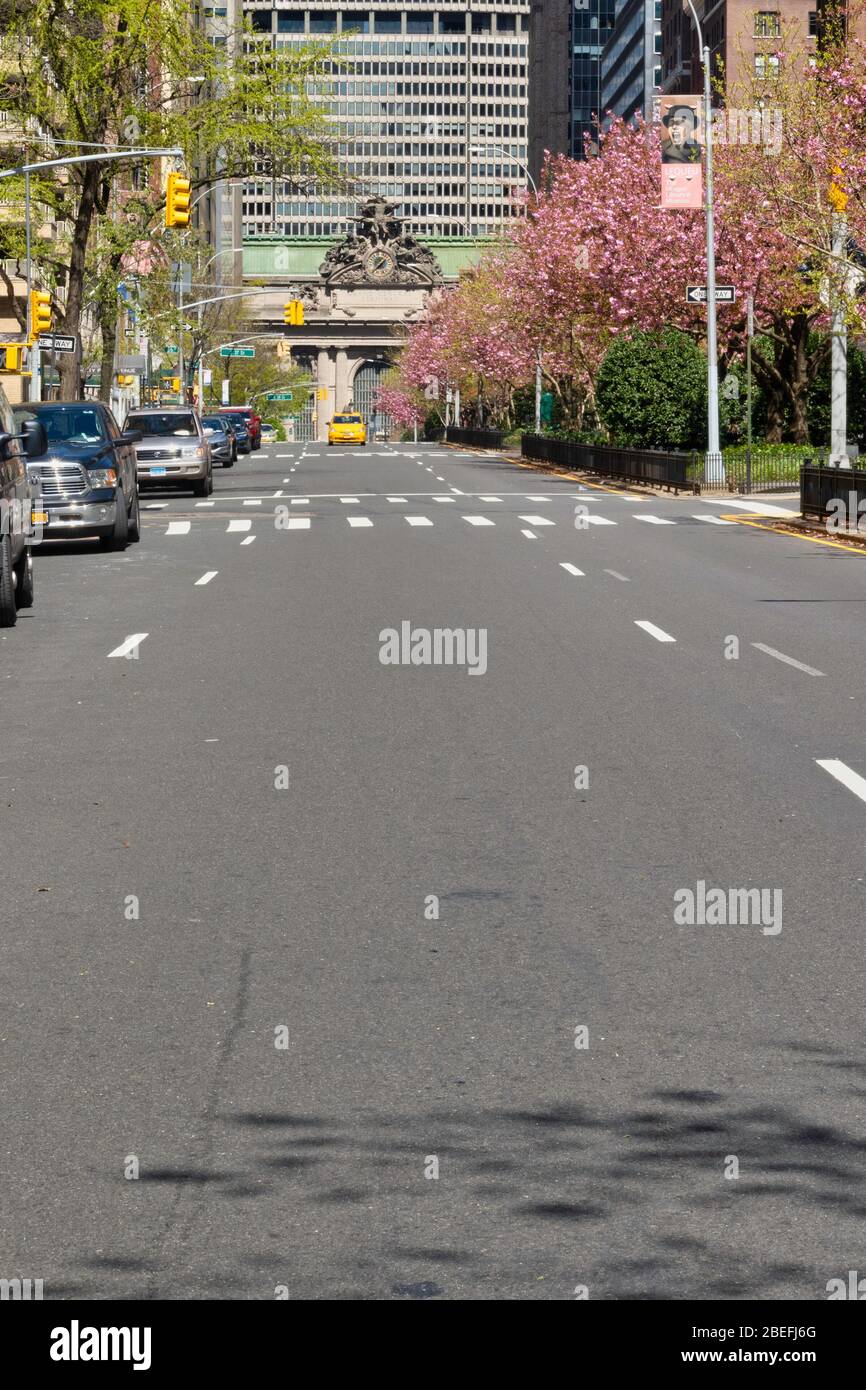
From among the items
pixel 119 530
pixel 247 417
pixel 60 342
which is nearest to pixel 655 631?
pixel 119 530

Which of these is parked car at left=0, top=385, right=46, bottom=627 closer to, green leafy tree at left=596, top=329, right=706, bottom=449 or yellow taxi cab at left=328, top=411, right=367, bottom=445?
green leafy tree at left=596, top=329, right=706, bottom=449

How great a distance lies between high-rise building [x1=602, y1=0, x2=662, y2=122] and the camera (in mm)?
157875

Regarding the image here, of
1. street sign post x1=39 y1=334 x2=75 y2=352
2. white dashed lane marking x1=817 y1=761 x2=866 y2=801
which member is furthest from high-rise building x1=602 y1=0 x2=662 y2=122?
white dashed lane marking x1=817 y1=761 x2=866 y2=801

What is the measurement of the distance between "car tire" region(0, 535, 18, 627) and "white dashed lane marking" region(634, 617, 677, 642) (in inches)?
212

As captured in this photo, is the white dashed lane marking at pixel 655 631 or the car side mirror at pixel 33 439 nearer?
the white dashed lane marking at pixel 655 631

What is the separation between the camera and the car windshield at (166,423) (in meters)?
46.4

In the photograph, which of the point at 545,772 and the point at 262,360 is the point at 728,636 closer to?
the point at 545,772

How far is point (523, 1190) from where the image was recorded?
16.4 feet

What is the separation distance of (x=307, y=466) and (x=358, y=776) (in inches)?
2491

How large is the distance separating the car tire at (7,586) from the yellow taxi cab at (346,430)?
10859 cm

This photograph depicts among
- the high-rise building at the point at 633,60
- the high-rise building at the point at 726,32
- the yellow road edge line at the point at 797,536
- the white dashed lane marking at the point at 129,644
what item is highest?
the high-rise building at the point at 633,60

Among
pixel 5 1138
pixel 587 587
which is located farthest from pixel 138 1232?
pixel 587 587

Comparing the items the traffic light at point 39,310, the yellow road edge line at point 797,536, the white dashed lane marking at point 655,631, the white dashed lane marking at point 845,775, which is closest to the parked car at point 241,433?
the traffic light at point 39,310

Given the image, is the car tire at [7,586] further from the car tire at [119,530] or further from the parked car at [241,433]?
the parked car at [241,433]
